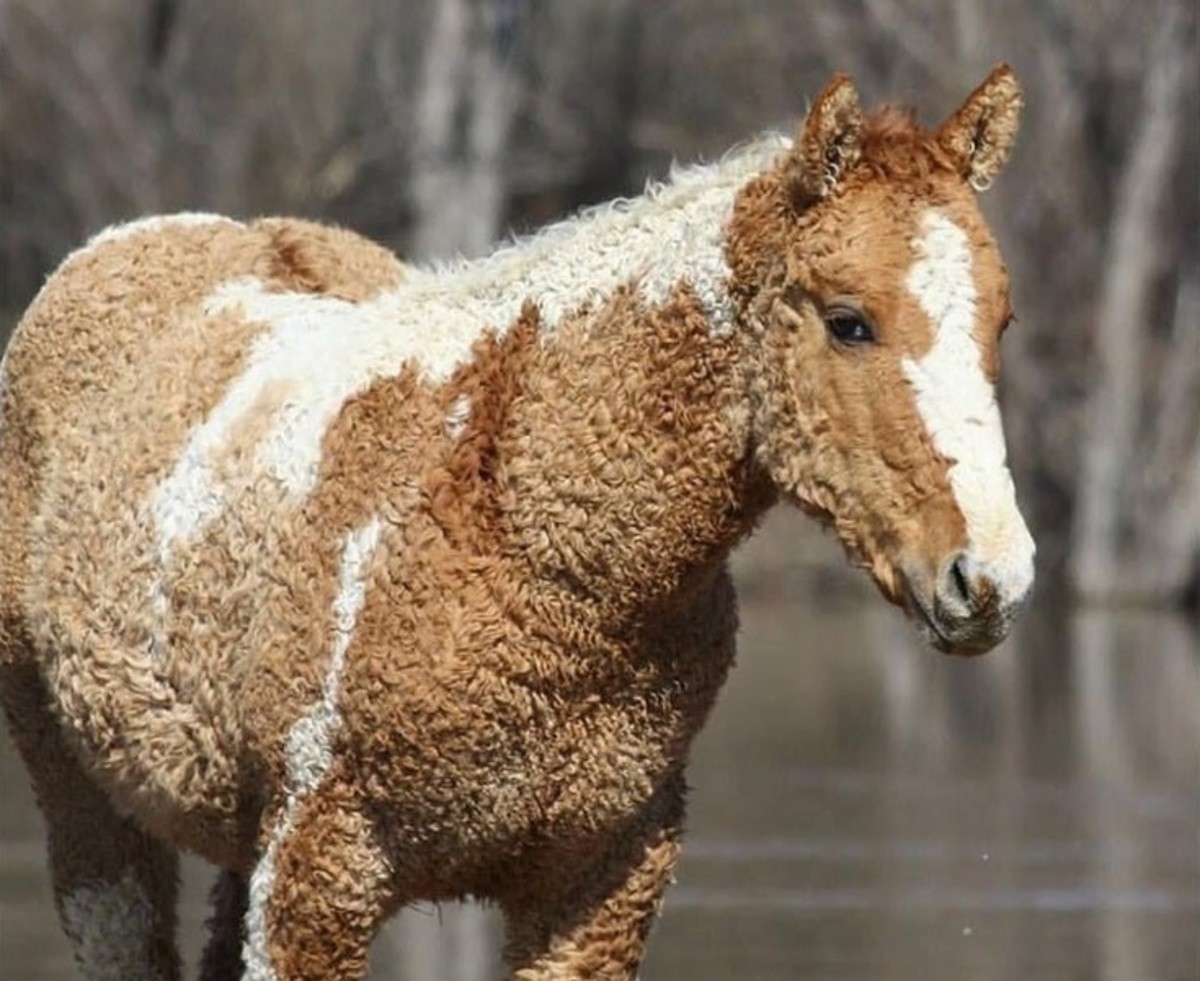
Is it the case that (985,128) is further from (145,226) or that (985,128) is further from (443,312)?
(145,226)

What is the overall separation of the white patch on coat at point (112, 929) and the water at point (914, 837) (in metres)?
0.66

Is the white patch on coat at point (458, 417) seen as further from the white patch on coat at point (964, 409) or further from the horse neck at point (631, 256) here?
the white patch on coat at point (964, 409)

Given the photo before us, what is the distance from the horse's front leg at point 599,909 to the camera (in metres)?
5.67

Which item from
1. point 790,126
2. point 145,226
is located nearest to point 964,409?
point 145,226

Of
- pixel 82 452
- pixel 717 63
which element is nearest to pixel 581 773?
pixel 82 452

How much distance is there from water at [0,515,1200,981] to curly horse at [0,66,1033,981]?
1358mm

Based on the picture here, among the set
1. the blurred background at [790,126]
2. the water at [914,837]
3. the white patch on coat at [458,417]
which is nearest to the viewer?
the white patch on coat at [458,417]

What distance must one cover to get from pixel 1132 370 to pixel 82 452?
18.7 m

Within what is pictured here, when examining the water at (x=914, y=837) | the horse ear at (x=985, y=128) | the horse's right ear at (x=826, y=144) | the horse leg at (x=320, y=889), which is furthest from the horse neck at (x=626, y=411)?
the water at (x=914, y=837)

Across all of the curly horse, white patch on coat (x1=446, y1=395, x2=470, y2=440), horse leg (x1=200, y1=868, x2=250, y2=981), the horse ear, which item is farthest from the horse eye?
horse leg (x1=200, y1=868, x2=250, y2=981)

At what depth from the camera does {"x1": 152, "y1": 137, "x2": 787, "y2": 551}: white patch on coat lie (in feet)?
17.7

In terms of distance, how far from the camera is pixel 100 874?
6746 mm

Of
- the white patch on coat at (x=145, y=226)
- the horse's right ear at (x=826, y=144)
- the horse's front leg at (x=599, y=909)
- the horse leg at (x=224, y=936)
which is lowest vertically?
the horse's front leg at (x=599, y=909)

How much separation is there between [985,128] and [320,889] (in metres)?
1.65
